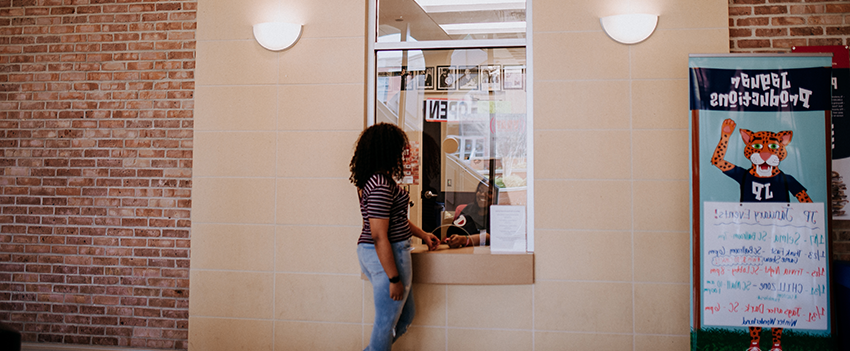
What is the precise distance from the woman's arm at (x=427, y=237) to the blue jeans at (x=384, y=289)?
12.3 inches

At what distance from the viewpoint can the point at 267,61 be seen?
10.2 ft

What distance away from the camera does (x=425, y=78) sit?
10.7 ft

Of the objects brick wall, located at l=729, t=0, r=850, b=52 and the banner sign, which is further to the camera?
brick wall, located at l=729, t=0, r=850, b=52

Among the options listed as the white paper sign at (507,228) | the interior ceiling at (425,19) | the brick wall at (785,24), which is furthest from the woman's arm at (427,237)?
the brick wall at (785,24)

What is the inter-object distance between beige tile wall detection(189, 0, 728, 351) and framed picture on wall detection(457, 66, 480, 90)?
496mm

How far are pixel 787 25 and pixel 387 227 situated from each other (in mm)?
2853

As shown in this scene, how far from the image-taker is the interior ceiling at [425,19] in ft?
10.2

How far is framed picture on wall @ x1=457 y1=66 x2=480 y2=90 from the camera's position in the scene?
3.22 meters

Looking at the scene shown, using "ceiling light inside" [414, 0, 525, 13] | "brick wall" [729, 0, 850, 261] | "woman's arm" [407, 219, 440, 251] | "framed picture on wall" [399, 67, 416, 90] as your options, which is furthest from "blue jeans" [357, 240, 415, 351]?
"brick wall" [729, 0, 850, 261]

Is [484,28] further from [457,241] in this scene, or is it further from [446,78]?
[457,241]

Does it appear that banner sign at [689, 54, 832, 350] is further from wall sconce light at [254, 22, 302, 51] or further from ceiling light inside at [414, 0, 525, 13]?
wall sconce light at [254, 22, 302, 51]

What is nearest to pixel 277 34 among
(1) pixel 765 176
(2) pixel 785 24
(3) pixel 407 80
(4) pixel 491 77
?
(3) pixel 407 80

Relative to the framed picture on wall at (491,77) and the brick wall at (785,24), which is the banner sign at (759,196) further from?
the framed picture on wall at (491,77)

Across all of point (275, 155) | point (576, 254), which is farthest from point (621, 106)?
point (275, 155)
